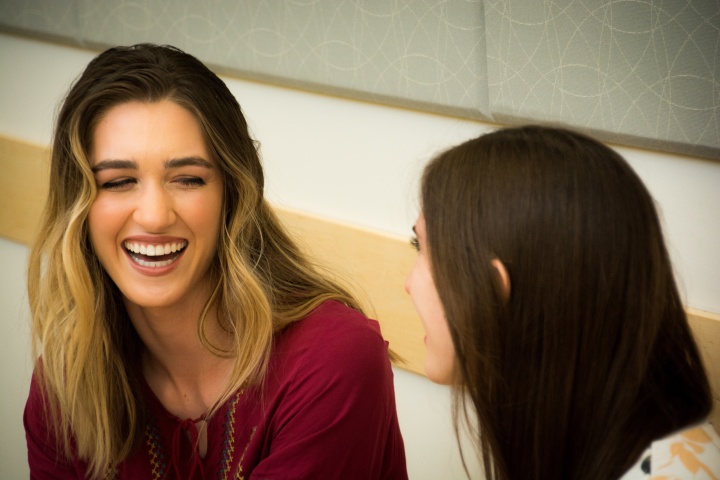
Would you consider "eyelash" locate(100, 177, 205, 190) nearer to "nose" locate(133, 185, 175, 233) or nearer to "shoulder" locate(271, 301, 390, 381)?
"nose" locate(133, 185, 175, 233)

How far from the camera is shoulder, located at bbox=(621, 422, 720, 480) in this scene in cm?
88

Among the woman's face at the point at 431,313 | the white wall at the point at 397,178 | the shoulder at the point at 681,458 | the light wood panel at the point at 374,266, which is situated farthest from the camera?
the light wood panel at the point at 374,266

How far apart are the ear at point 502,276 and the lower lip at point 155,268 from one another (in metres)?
0.63

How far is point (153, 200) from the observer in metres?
1.31

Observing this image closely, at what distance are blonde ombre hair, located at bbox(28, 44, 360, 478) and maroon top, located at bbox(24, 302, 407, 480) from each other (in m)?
0.03

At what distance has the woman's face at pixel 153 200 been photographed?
1.32 metres

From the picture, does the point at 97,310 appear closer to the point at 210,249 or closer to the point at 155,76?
the point at 210,249


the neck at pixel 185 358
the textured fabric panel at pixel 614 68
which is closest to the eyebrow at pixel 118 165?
the neck at pixel 185 358

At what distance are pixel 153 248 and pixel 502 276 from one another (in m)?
0.65

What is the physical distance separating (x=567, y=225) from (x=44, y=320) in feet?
3.24

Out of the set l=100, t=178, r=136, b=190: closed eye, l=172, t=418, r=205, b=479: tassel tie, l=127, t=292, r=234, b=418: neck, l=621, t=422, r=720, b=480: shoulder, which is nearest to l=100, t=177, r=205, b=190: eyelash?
l=100, t=178, r=136, b=190: closed eye

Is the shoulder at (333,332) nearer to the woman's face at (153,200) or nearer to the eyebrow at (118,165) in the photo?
the woman's face at (153,200)

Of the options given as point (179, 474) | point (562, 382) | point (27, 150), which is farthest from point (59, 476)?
point (27, 150)

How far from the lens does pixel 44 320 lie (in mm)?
1490
